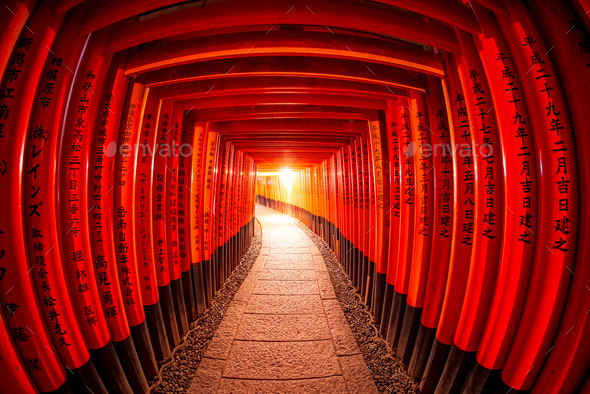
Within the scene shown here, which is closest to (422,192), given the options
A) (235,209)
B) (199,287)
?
(199,287)

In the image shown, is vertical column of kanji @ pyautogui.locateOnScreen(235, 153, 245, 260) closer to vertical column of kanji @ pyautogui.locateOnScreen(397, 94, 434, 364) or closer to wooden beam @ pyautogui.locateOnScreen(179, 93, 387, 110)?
wooden beam @ pyautogui.locateOnScreen(179, 93, 387, 110)

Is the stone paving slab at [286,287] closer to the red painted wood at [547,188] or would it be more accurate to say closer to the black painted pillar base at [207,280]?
the black painted pillar base at [207,280]

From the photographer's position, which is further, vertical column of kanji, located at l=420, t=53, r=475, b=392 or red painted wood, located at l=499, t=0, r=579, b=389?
vertical column of kanji, located at l=420, t=53, r=475, b=392

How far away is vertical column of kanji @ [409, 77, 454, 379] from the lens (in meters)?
2.74

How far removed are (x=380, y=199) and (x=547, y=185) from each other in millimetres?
2684

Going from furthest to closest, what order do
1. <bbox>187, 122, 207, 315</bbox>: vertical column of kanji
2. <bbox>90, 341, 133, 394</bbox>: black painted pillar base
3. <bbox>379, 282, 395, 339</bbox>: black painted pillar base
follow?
<bbox>187, 122, 207, 315</bbox>: vertical column of kanji < <bbox>379, 282, 395, 339</bbox>: black painted pillar base < <bbox>90, 341, 133, 394</bbox>: black painted pillar base

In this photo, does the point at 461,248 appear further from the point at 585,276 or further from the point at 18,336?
the point at 18,336

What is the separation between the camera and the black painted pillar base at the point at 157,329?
3391 millimetres

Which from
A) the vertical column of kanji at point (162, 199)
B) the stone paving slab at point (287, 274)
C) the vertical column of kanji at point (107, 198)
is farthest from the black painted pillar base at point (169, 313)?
the stone paving slab at point (287, 274)

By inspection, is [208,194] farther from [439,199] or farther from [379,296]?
[439,199]

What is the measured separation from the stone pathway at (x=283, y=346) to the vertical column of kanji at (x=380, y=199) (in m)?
0.99

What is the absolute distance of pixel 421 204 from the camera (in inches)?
121

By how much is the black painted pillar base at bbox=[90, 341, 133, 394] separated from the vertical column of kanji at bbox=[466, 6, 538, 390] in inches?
159

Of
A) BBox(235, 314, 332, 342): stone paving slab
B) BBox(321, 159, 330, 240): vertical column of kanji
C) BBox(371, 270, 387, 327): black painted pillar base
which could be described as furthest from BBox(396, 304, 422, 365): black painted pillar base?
BBox(321, 159, 330, 240): vertical column of kanji
